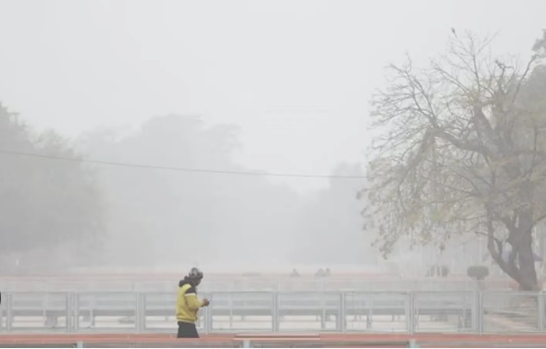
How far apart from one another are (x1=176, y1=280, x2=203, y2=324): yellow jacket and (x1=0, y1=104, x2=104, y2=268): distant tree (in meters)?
50.9

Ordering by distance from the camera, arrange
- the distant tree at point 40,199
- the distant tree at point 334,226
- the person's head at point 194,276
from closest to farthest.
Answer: the person's head at point 194,276
the distant tree at point 40,199
the distant tree at point 334,226

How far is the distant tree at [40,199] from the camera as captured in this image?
64.3 metres

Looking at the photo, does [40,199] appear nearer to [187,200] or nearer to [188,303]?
[187,200]

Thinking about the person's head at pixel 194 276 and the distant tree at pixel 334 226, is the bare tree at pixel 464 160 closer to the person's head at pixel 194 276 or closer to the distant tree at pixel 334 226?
A: the person's head at pixel 194 276

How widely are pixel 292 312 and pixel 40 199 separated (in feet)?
144

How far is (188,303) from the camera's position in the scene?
14.8 metres

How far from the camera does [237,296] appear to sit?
24266mm

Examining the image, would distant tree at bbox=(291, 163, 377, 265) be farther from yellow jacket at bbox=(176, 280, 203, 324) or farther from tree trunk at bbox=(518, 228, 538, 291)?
yellow jacket at bbox=(176, 280, 203, 324)

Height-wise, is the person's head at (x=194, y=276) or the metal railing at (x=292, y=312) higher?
the person's head at (x=194, y=276)

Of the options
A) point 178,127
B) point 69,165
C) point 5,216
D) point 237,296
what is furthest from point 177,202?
point 237,296

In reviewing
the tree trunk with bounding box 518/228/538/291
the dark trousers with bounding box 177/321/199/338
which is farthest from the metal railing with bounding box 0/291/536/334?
the tree trunk with bounding box 518/228/538/291

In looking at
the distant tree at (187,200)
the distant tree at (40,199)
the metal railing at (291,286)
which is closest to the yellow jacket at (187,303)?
the metal railing at (291,286)

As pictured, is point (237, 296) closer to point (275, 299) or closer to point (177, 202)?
point (275, 299)

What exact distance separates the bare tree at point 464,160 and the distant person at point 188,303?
54.8ft
